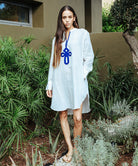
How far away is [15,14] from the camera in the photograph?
17.5 feet

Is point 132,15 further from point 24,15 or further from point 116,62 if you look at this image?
point 24,15

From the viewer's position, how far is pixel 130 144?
2641 millimetres

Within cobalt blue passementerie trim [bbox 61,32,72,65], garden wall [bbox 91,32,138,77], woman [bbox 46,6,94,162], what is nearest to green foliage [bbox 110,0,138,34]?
woman [bbox 46,6,94,162]

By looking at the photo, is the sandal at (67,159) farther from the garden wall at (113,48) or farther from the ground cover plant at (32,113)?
the garden wall at (113,48)

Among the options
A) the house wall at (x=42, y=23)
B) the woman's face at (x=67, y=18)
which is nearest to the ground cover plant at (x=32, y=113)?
the woman's face at (x=67, y=18)

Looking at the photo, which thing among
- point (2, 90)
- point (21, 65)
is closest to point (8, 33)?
point (21, 65)

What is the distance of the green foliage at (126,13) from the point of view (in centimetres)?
353

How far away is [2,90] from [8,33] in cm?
205

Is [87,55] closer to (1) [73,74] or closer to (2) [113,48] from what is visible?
(1) [73,74]

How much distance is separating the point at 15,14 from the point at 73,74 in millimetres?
3510

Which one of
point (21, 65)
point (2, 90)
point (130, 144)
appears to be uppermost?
point (21, 65)

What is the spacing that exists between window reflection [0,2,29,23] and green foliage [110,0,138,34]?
2550 millimetres

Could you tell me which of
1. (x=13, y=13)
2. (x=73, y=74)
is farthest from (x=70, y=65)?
(x=13, y=13)

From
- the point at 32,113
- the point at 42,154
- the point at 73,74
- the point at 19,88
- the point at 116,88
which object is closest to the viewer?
the point at 73,74
